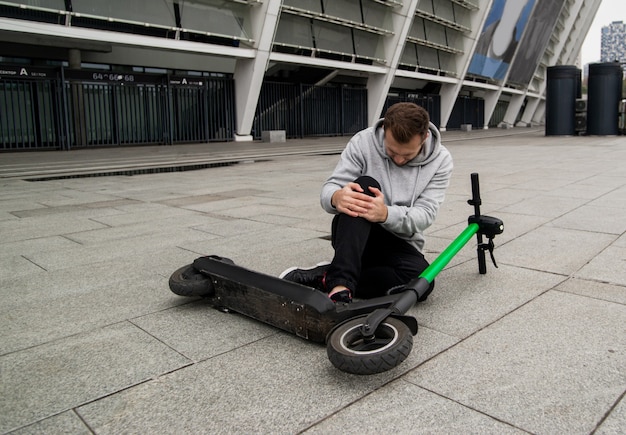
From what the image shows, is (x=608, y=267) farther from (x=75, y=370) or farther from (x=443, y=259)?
(x=75, y=370)

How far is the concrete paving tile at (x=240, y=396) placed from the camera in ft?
5.96

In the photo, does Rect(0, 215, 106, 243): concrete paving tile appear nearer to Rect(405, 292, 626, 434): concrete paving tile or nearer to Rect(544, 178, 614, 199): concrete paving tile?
Rect(405, 292, 626, 434): concrete paving tile

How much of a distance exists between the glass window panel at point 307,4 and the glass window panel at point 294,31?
423 millimetres

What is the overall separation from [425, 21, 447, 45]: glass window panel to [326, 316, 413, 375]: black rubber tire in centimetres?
3056

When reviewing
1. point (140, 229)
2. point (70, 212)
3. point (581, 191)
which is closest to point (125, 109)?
point (70, 212)

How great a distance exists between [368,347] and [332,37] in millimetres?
23310

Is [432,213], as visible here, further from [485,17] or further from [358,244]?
[485,17]

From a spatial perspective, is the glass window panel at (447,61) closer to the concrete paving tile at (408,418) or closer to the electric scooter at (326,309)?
the electric scooter at (326,309)

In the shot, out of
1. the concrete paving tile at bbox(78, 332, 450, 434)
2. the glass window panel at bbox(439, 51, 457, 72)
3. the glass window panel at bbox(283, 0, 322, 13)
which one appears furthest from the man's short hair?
the glass window panel at bbox(439, 51, 457, 72)

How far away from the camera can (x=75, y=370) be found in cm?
223

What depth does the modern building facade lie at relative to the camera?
16.5 meters

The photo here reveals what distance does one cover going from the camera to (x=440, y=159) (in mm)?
3080

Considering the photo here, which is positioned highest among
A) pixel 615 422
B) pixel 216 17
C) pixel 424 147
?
pixel 216 17

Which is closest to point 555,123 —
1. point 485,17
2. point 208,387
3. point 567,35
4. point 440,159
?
point 485,17
